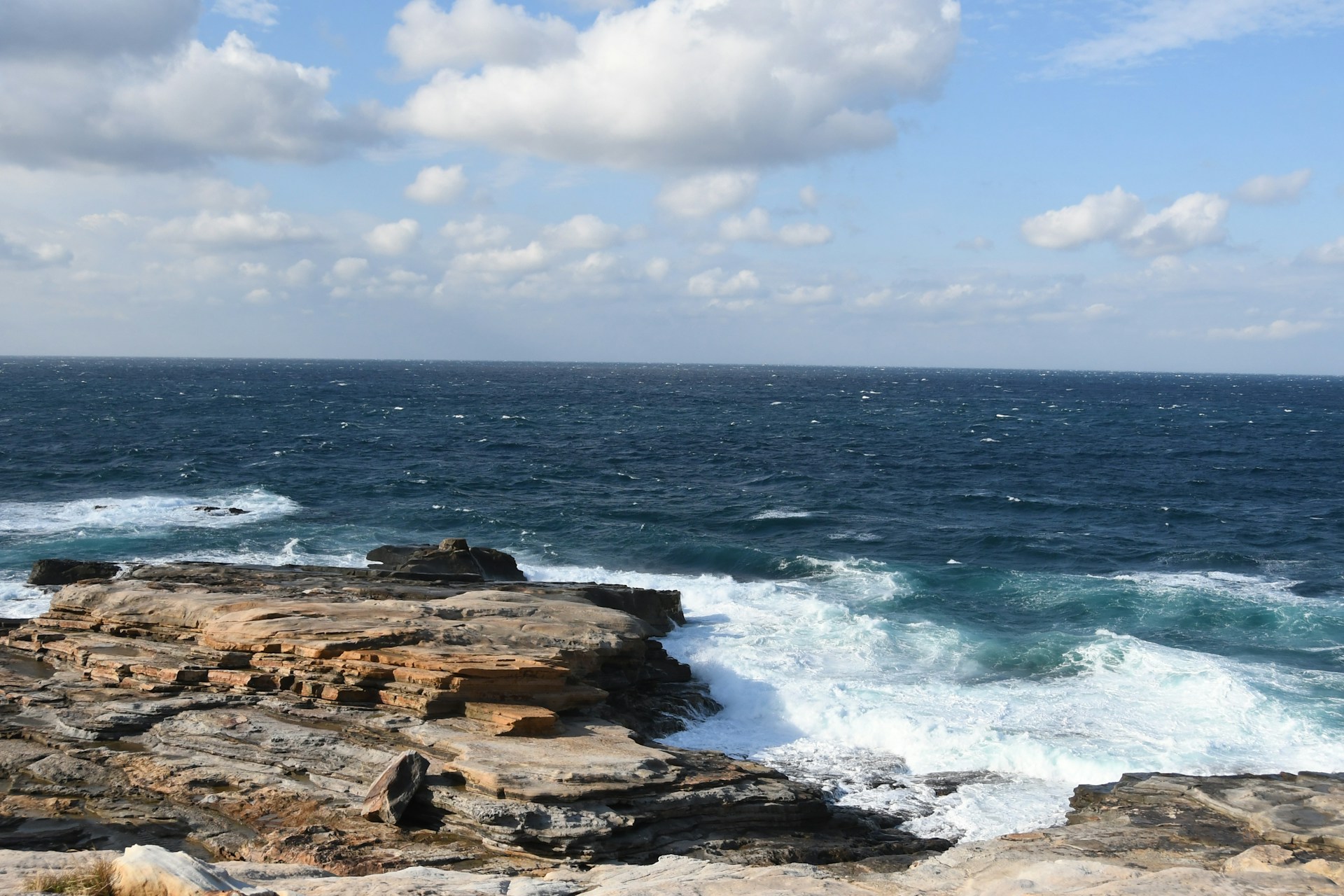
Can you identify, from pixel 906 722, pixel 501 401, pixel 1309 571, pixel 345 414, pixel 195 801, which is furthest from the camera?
pixel 501 401

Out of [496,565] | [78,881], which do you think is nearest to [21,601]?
[496,565]

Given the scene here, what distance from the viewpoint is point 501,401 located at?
138 m

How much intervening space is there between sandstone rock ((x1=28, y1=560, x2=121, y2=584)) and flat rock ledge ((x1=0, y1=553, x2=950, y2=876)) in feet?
25.7

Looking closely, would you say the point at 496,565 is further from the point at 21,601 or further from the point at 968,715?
the point at 968,715

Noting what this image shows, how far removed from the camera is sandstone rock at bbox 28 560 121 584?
33.9 metres

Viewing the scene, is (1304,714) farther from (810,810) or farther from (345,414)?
(345,414)

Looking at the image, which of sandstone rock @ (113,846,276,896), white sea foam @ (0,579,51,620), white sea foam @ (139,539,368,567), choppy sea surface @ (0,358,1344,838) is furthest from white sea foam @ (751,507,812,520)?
sandstone rock @ (113,846,276,896)

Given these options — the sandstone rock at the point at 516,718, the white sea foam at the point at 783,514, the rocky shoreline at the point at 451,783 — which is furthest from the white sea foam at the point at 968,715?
the white sea foam at the point at 783,514

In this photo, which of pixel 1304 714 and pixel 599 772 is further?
pixel 1304 714

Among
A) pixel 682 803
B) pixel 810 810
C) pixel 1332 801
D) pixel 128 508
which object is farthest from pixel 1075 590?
pixel 128 508

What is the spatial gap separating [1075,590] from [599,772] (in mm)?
27272

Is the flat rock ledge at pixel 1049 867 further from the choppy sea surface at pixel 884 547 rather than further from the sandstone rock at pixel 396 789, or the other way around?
the choppy sea surface at pixel 884 547

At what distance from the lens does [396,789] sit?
663 inches

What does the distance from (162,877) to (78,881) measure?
129 cm
